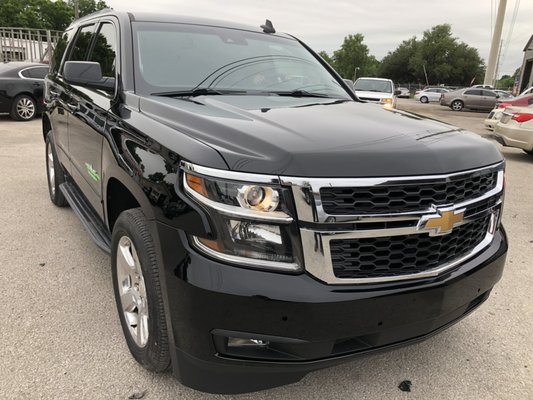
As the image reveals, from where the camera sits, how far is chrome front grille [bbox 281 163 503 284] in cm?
177

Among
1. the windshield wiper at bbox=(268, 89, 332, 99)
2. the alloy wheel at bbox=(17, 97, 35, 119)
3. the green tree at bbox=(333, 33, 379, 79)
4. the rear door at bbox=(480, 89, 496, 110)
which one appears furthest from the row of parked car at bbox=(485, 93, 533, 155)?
the green tree at bbox=(333, 33, 379, 79)

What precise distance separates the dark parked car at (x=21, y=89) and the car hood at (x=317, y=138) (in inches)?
423

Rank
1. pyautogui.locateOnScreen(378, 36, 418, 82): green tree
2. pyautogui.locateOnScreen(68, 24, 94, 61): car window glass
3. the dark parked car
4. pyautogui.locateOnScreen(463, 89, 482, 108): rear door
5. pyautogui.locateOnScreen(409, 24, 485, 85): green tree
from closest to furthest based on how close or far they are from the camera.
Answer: pyautogui.locateOnScreen(68, 24, 94, 61): car window glass → the dark parked car → pyautogui.locateOnScreen(463, 89, 482, 108): rear door → pyautogui.locateOnScreen(409, 24, 485, 85): green tree → pyautogui.locateOnScreen(378, 36, 418, 82): green tree

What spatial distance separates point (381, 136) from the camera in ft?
7.00

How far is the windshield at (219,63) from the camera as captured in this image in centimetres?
294

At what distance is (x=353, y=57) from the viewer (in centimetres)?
8475

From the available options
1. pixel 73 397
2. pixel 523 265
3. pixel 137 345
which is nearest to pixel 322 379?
pixel 137 345

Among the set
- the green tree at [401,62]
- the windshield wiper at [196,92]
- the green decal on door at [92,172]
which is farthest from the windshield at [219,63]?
the green tree at [401,62]

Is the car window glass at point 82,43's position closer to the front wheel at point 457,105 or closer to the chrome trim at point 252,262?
the chrome trim at point 252,262

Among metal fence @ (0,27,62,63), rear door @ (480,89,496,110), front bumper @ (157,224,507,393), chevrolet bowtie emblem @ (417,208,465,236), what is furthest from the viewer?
rear door @ (480,89,496,110)

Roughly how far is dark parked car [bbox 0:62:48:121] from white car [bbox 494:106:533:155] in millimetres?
11186

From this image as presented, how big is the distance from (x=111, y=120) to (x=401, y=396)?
7.13ft

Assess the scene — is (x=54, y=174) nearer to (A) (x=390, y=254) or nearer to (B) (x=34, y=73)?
(A) (x=390, y=254)

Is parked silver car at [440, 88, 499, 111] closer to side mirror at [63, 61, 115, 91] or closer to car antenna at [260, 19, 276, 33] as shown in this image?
car antenna at [260, 19, 276, 33]
